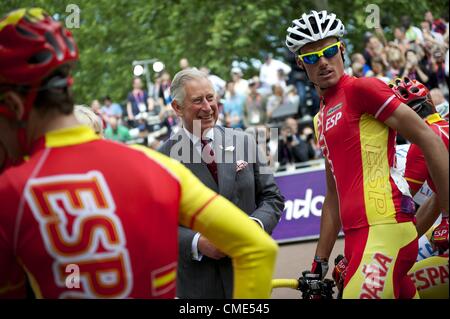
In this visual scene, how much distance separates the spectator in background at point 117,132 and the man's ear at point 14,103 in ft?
66.9

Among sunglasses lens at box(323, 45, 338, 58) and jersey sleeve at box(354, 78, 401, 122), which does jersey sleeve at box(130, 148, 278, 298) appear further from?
sunglasses lens at box(323, 45, 338, 58)

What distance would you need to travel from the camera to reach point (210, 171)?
6207 mm

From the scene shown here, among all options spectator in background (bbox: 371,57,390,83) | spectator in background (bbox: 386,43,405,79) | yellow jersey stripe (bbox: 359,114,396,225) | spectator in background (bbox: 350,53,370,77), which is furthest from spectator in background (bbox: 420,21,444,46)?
yellow jersey stripe (bbox: 359,114,396,225)

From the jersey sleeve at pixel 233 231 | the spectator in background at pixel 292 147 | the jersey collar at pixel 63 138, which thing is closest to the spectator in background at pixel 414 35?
the spectator in background at pixel 292 147

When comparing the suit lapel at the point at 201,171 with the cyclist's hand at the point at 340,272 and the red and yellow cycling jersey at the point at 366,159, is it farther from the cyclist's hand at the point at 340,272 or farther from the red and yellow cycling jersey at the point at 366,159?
the cyclist's hand at the point at 340,272

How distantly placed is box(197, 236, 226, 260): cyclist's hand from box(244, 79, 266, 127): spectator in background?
1615 cm

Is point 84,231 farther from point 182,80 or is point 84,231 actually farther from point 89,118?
point 182,80

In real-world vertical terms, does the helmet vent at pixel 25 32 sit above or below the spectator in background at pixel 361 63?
above

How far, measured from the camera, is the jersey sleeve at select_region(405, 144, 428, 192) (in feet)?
20.8

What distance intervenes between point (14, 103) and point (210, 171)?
2.86 metres

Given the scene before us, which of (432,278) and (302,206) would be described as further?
(302,206)

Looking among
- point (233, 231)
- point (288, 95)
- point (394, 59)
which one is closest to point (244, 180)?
point (233, 231)

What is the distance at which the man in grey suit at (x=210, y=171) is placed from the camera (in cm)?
607

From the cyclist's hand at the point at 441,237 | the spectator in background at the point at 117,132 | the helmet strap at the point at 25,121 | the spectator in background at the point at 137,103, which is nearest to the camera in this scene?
the helmet strap at the point at 25,121
